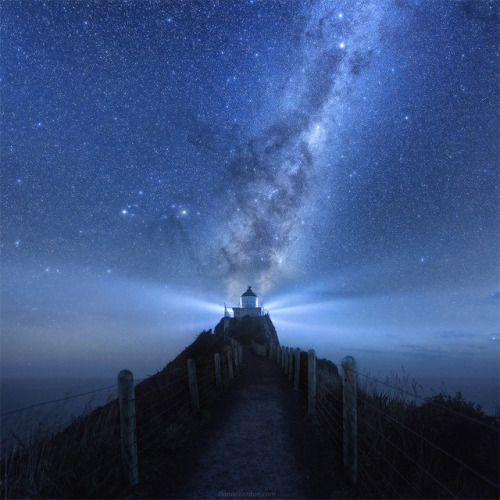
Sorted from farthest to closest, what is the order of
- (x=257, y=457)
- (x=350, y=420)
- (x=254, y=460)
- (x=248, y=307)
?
(x=248, y=307)
(x=257, y=457)
(x=254, y=460)
(x=350, y=420)

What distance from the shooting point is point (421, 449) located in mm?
5195

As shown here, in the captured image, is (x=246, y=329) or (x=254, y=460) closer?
(x=254, y=460)

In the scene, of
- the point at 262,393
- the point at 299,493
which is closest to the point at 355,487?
the point at 299,493

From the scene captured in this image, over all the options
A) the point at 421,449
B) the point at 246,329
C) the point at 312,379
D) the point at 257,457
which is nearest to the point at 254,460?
the point at 257,457

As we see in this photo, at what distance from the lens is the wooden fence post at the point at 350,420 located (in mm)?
5289

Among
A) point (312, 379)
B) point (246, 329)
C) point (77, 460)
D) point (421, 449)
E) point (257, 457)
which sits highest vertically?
point (312, 379)

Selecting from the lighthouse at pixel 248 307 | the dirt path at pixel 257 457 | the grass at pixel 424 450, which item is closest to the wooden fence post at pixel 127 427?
the dirt path at pixel 257 457

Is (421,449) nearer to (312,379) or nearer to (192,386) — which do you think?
(312,379)

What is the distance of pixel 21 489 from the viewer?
4254 mm

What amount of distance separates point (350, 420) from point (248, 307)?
62345 mm

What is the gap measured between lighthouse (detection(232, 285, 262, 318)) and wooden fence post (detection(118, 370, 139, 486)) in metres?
61.4

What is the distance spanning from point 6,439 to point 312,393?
24.2 feet

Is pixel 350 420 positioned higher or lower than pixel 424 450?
higher

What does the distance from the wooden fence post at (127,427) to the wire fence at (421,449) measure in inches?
138
